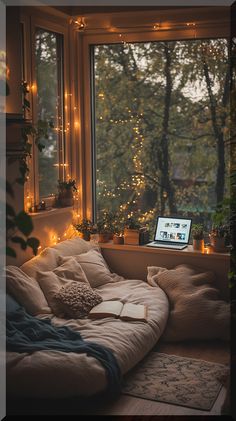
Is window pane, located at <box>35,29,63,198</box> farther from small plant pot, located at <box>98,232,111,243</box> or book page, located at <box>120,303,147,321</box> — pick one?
book page, located at <box>120,303,147,321</box>

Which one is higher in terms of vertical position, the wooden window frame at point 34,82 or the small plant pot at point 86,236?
the wooden window frame at point 34,82

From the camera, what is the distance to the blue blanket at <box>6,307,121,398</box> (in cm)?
335

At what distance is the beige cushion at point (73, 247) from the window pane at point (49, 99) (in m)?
0.49

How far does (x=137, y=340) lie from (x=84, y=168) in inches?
88.9

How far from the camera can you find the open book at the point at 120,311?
13.4 ft

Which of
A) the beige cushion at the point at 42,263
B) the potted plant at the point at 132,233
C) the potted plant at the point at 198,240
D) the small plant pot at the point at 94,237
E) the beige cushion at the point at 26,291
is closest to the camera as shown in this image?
the beige cushion at the point at 26,291

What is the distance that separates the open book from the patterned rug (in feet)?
0.98

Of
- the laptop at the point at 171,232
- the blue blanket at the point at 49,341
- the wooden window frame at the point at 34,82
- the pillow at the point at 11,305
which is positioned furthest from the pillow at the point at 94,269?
the blue blanket at the point at 49,341

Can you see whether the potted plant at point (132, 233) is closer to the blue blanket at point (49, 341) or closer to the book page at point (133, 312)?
the book page at point (133, 312)

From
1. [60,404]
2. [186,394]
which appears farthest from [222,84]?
[60,404]

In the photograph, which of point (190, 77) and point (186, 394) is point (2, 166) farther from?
point (190, 77)

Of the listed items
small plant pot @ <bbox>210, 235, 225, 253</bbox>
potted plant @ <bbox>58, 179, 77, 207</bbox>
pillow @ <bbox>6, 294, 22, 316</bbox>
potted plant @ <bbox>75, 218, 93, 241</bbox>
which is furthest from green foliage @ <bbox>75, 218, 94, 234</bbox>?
pillow @ <bbox>6, 294, 22, 316</bbox>

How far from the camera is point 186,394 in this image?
11.4 feet

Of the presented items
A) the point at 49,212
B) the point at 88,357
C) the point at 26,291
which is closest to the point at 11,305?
the point at 26,291
